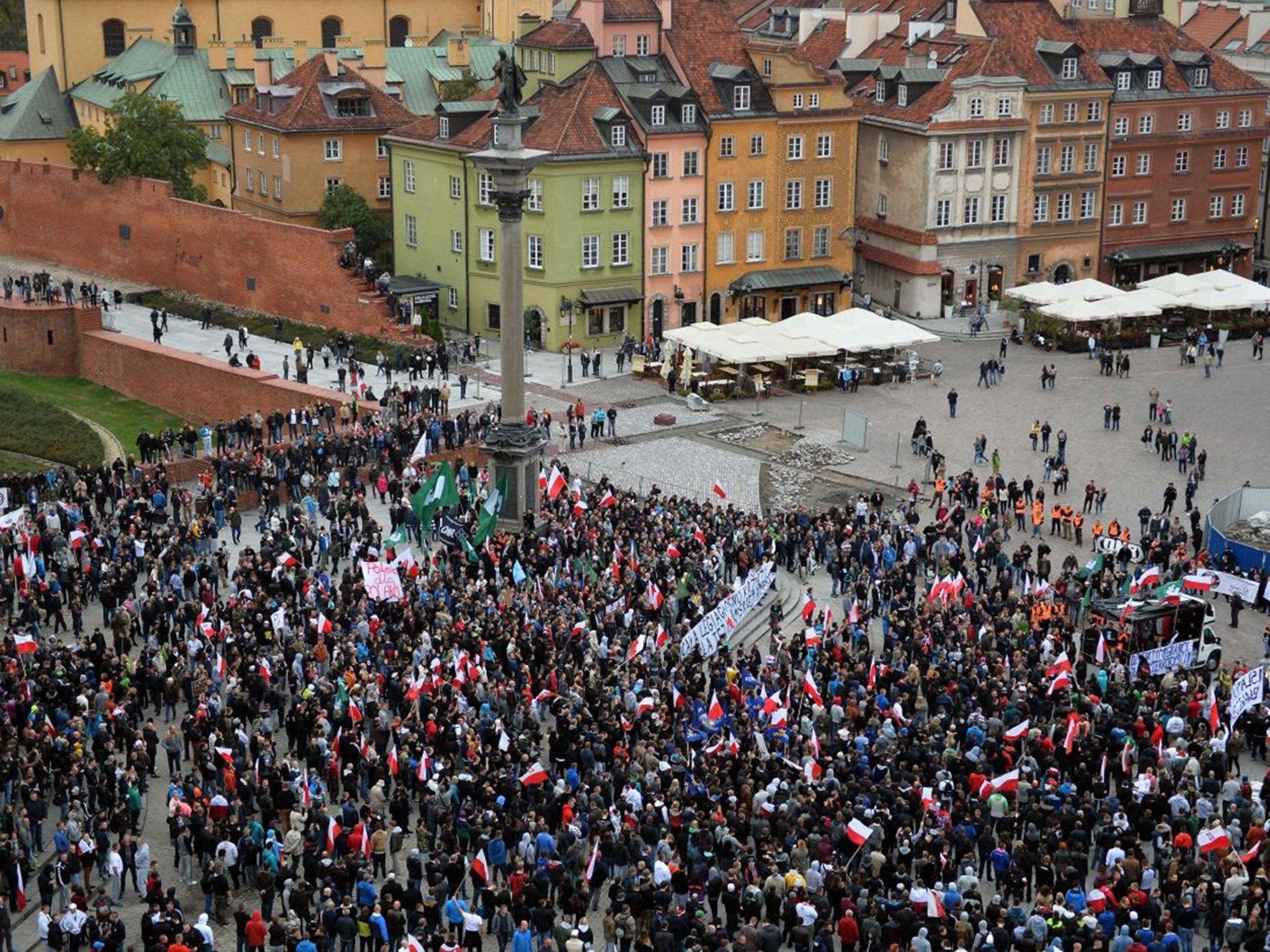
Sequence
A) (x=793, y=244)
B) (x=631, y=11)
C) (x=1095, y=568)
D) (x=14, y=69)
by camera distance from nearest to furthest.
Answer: (x=1095, y=568)
(x=631, y=11)
(x=793, y=244)
(x=14, y=69)

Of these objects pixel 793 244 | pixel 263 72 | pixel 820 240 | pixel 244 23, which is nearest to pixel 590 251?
pixel 793 244

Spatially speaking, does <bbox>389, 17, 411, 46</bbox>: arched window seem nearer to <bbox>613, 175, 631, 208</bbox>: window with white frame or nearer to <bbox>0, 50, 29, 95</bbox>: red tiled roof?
<bbox>0, 50, 29, 95</bbox>: red tiled roof

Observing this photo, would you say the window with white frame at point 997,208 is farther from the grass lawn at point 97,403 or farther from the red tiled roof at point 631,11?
the grass lawn at point 97,403

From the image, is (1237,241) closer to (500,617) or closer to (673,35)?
(673,35)

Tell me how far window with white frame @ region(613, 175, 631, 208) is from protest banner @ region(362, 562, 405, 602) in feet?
115

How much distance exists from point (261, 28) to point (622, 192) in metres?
34.4

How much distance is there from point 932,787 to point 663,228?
44610 mm

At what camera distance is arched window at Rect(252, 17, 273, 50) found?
101m

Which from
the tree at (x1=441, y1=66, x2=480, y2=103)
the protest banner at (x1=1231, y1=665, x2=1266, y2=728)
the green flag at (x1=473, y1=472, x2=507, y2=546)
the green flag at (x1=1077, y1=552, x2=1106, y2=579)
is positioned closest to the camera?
the protest banner at (x1=1231, y1=665, x2=1266, y2=728)

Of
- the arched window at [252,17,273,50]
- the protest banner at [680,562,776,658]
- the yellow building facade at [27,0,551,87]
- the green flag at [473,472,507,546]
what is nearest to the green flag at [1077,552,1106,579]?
the protest banner at [680,562,776,658]

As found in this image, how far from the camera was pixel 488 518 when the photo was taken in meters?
47.8

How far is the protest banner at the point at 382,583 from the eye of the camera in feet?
138

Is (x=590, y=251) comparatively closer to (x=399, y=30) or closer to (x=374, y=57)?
(x=374, y=57)

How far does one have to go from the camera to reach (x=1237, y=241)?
87.1 m
